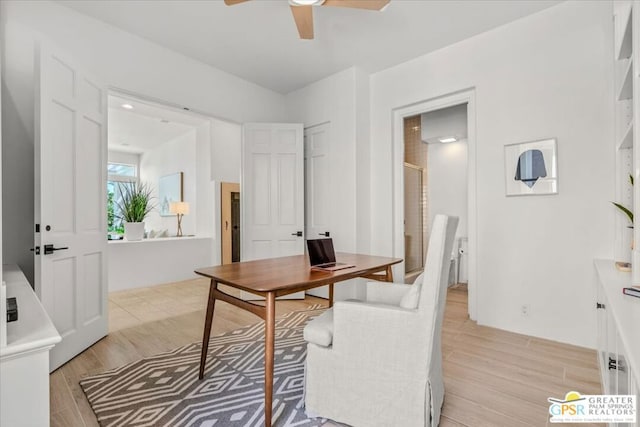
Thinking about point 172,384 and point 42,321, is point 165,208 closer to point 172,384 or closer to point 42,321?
point 172,384

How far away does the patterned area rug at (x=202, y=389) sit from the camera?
169 cm

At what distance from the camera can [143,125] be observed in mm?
6078

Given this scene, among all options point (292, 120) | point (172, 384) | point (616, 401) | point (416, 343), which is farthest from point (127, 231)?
point (616, 401)

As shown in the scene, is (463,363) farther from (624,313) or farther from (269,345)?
(269,345)

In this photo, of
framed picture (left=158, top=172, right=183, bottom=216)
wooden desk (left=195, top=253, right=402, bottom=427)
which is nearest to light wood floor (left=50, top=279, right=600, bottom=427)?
wooden desk (left=195, top=253, right=402, bottom=427)

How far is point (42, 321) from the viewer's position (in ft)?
3.71

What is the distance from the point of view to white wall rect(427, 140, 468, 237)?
4938mm

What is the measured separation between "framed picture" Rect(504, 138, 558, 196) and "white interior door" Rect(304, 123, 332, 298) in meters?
1.98

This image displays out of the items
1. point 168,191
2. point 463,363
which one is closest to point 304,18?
point 463,363

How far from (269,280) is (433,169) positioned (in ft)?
14.2

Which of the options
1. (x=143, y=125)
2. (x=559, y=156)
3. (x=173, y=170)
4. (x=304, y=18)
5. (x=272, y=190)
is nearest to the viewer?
(x=304, y=18)

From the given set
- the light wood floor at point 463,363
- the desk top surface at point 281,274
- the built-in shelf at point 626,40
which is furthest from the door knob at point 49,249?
the built-in shelf at point 626,40

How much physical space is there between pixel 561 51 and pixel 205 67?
3.50 meters

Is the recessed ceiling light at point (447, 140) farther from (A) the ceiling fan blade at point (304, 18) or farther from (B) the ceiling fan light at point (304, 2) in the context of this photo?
(B) the ceiling fan light at point (304, 2)
